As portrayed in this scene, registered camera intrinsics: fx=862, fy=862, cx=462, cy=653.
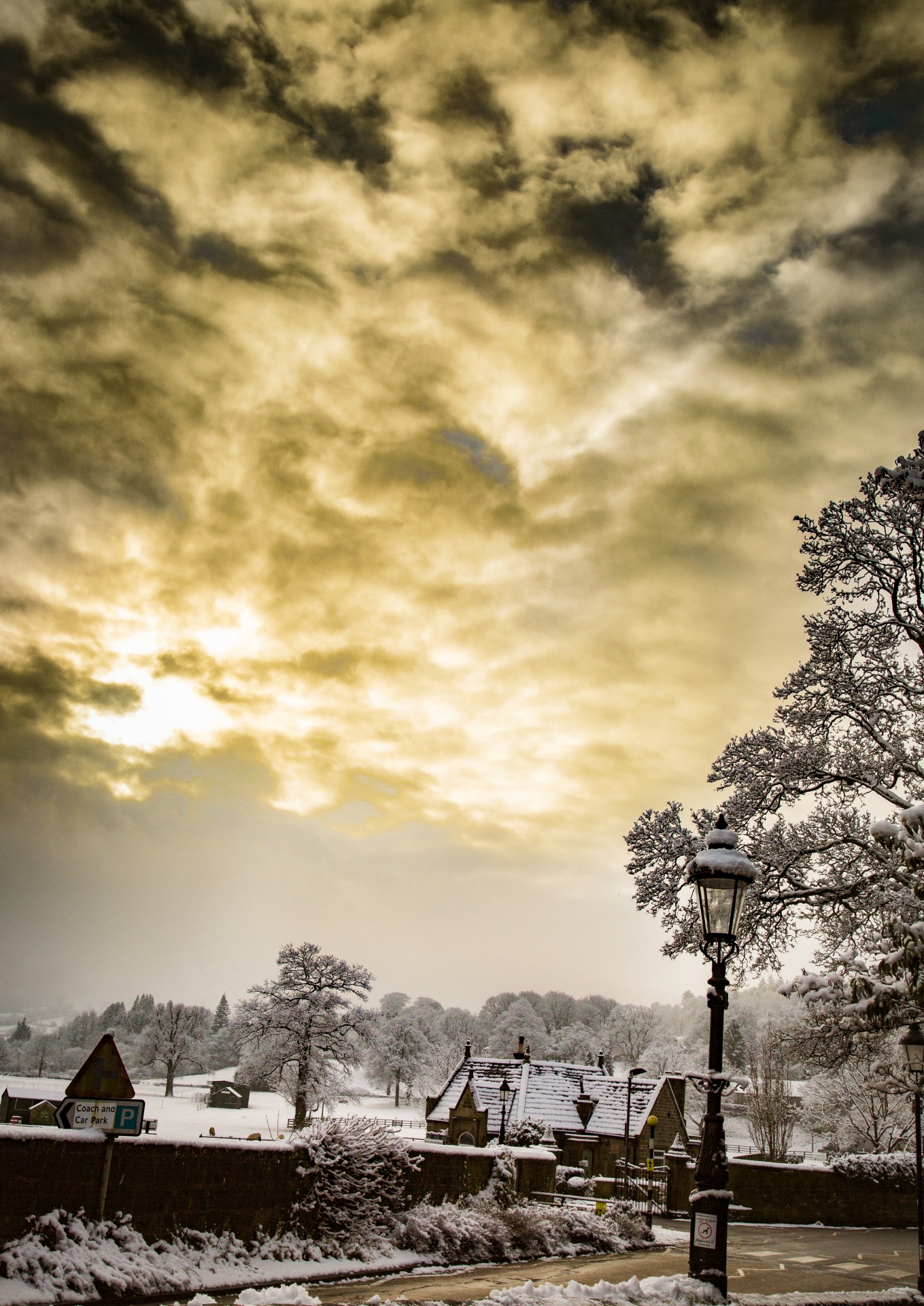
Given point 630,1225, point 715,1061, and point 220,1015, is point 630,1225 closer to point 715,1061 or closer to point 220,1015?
point 715,1061

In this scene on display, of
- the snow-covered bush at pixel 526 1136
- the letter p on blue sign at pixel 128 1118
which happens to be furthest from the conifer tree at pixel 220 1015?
the letter p on blue sign at pixel 128 1118

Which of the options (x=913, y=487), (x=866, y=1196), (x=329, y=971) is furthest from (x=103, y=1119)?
(x=329, y=971)

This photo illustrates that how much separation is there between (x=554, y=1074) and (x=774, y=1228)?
2323cm

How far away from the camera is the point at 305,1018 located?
Answer: 52.4 m

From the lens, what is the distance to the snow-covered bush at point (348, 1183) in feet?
48.7

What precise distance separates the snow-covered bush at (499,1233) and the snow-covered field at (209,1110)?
16914 millimetres

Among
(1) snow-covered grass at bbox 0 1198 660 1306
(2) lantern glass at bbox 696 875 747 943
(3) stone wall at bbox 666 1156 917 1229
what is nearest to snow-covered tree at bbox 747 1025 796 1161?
(3) stone wall at bbox 666 1156 917 1229

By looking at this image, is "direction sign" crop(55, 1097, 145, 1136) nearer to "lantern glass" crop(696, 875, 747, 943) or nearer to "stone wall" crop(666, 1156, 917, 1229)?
"lantern glass" crop(696, 875, 747, 943)

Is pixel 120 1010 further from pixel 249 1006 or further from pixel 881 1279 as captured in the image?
pixel 881 1279

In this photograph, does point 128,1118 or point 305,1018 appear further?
point 305,1018

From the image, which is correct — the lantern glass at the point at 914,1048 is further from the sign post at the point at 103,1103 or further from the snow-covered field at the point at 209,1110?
the snow-covered field at the point at 209,1110

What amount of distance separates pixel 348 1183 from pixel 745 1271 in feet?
24.6

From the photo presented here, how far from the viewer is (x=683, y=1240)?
71.1 ft

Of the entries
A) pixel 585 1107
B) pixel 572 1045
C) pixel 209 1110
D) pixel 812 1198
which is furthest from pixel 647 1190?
pixel 572 1045
